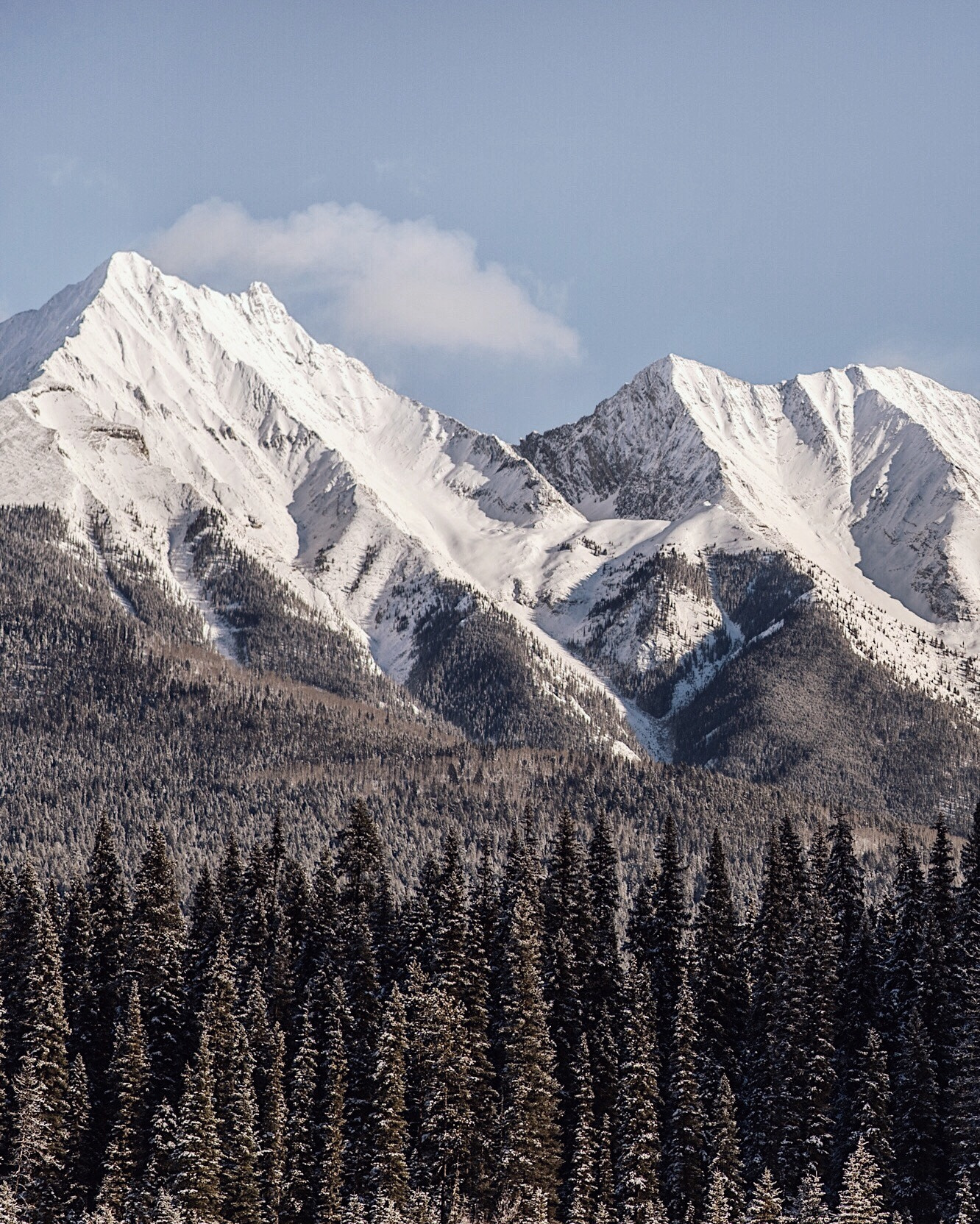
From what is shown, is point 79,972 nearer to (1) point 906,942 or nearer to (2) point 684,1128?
(2) point 684,1128

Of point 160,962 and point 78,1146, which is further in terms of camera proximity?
point 160,962

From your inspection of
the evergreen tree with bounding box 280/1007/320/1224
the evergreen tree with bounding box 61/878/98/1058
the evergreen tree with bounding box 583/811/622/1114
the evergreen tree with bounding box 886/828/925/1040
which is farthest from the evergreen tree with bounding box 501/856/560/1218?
the evergreen tree with bounding box 61/878/98/1058

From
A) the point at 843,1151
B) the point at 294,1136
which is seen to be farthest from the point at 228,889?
the point at 843,1151

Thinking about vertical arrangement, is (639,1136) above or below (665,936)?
below

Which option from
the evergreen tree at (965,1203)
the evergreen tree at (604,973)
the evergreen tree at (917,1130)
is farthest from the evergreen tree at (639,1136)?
the evergreen tree at (965,1203)

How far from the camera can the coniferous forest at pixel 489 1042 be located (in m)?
116

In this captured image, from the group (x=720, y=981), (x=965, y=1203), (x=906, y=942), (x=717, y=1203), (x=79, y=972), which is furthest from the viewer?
(x=79, y=972)

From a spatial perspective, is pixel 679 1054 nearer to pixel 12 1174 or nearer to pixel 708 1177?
pixel 708 1177

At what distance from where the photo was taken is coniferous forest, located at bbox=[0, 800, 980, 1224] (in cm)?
11625

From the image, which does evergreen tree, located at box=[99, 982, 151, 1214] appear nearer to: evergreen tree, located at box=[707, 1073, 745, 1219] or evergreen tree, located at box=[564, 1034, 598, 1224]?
evergreen tree, located at box=[564, 1034, 598, 1224]

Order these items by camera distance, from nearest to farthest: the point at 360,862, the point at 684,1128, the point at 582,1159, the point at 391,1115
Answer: the point at 582,1159 → the point at 391,1115 → the point at 684,1128 → the point at 360,862

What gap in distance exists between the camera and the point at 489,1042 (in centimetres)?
12825

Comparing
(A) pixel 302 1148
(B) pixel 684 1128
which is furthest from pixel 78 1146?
(B) pixel 684 1128

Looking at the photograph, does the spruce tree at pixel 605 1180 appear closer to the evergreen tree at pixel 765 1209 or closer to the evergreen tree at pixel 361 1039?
the evergreen tree at pixel 361 1039
